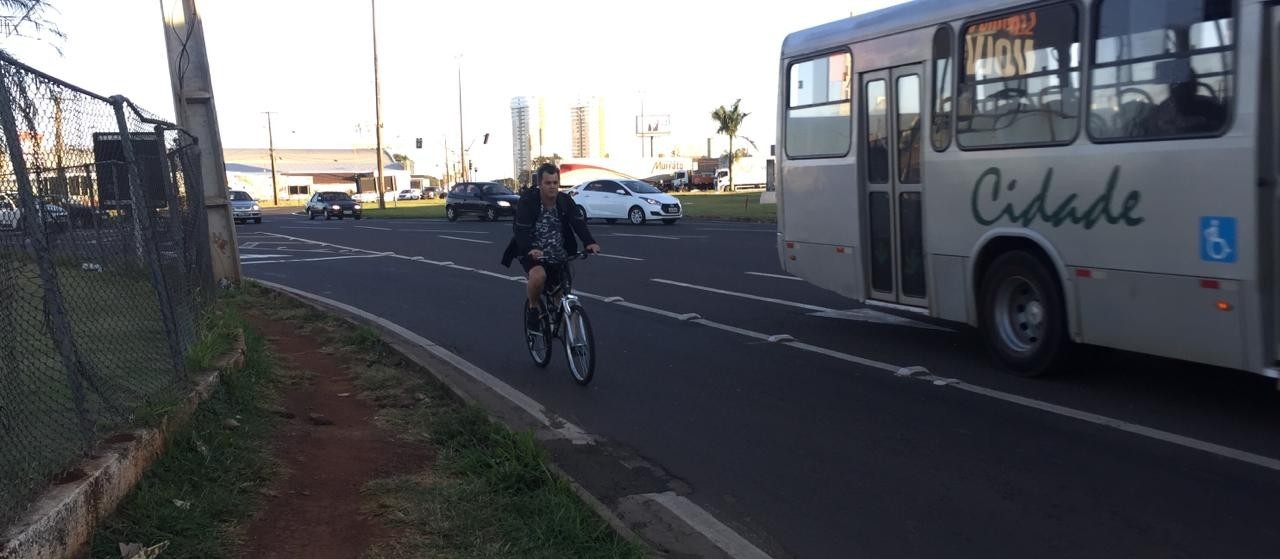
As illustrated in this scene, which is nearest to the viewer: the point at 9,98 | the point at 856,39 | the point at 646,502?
the point at 9,98

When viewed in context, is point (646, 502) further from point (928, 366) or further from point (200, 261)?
point (200, 261)

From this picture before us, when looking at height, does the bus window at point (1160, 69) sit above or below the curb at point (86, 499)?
above

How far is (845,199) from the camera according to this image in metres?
10.4

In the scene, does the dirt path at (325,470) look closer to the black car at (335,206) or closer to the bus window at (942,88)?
the bus window at (942,88)

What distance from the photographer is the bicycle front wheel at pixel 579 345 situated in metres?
8.52

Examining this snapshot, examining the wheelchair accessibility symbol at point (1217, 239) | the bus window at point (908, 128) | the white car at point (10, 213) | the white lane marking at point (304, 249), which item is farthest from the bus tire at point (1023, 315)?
Answer: the white lane marking at point (304, 249)

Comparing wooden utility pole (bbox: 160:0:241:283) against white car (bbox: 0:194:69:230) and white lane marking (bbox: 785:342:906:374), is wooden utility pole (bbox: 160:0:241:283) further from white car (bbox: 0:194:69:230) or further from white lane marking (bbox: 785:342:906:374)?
white car (bbox: 0:194:69:230)

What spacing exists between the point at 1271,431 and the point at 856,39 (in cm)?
501

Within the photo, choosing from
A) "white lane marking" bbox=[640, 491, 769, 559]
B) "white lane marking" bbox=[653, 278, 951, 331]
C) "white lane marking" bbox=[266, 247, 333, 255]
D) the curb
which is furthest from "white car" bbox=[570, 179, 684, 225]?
the curb

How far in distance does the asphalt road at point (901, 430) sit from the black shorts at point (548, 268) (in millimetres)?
813

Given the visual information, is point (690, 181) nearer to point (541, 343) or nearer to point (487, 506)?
point (541, 343)

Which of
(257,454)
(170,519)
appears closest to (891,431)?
(257,454)

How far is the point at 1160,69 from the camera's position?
7242 millimetres

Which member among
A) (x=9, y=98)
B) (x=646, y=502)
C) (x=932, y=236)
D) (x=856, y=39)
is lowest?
(x=646, y=502)
